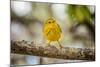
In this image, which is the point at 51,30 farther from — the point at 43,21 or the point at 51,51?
the point at 51,51

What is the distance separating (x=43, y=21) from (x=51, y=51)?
0.37m

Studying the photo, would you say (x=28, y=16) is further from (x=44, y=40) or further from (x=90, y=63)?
(x=90, y=63)

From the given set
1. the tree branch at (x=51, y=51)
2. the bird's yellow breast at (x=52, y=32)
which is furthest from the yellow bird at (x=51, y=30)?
the tree branch at (x=51, y=51)

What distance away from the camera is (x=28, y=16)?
224 centimetres

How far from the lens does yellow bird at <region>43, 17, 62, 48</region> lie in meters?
2.32

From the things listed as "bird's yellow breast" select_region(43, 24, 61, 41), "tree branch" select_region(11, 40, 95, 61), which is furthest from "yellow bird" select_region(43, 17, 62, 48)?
"tree branch" select_region(11, 40, 95, 61)

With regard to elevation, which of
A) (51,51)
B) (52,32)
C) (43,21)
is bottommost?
(51,51)

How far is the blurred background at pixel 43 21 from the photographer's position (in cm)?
219

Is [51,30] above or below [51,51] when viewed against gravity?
above

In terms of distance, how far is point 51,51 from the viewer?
234cm

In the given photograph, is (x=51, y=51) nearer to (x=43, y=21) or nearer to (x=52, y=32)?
A: (x=52, y=32)

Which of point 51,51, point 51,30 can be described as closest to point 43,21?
point 51,30

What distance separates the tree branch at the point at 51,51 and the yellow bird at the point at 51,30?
12cm

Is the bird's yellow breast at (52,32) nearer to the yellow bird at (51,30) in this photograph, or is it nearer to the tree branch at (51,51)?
the yellow bird at (51,30)
